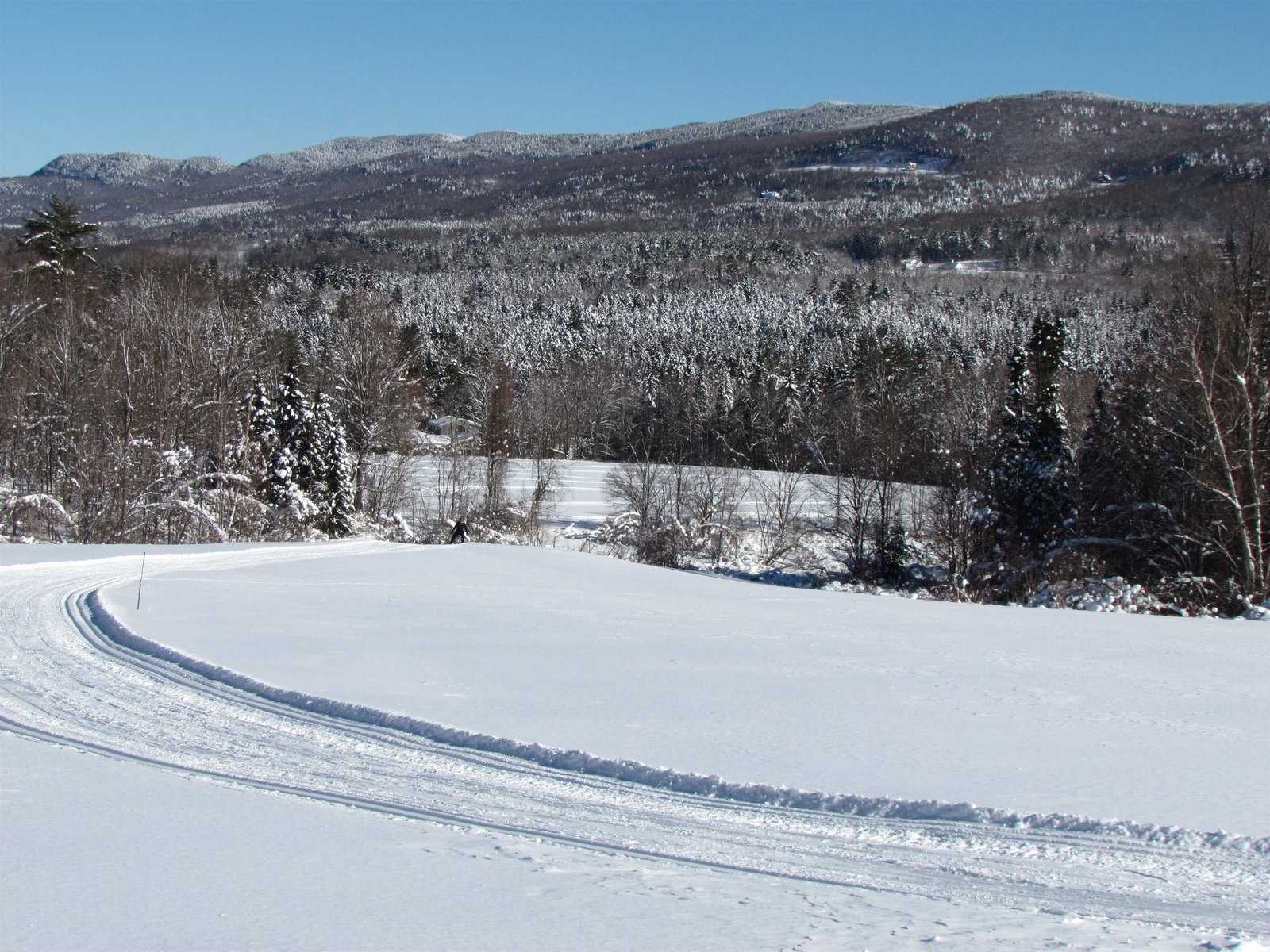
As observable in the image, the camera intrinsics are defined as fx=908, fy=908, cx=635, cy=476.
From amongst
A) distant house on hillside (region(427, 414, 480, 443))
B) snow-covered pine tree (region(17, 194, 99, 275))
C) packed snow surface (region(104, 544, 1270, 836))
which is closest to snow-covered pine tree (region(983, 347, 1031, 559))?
packed snow surface (region(104, 544, 1270, 836))

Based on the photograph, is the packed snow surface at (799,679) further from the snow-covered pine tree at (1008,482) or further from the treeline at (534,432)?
the snow-covered pine tree at (1008,482)

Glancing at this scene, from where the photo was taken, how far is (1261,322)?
2045 centimetres

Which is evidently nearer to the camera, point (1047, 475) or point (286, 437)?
point (1047, 475)

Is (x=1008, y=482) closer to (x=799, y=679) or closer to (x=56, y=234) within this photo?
(x=799, y=679)

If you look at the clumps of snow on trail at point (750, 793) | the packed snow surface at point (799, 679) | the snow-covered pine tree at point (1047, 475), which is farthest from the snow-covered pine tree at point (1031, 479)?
the clumps of snow on trail at point (750, 793)

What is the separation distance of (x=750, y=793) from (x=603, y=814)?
104 cm

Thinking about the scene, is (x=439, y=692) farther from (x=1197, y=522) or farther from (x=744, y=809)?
(x=1197, y=522)

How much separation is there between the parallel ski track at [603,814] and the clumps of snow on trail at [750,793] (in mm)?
84

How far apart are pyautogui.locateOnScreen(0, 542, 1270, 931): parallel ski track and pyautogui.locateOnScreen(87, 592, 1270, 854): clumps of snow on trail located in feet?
0.28

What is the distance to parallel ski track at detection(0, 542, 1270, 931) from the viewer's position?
15.8 ft

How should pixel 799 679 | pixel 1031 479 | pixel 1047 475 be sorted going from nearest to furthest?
pixel 799 679 < pixel 1047 475 < pixel 1031 479

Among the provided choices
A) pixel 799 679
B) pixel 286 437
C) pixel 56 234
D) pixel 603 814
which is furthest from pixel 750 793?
→ pixel 56 234

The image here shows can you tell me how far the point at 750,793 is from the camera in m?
6.16

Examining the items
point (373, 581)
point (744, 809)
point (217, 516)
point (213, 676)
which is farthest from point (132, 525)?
point (744, 809)
